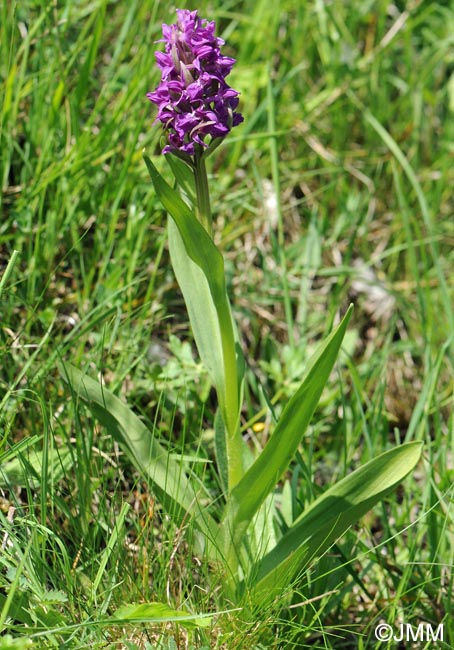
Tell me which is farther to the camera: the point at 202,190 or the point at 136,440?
the point at 136,440

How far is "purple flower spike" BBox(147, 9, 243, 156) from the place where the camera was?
1455 mm

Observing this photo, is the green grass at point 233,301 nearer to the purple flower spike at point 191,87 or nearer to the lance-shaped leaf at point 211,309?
the lance-shaped leaf at point 211,309

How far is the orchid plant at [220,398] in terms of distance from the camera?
147 cm

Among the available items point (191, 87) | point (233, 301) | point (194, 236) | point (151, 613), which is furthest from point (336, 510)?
point (233, 301)

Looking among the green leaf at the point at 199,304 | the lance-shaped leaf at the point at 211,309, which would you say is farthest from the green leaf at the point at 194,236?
the green leaf at the point at 199,304

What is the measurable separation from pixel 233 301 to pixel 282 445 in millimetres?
1307

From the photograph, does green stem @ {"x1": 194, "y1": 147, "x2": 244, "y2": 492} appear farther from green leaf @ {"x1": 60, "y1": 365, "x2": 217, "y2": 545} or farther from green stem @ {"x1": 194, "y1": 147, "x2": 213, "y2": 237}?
green leaf @ {"x1": 60, "y1": 365, "x2": 217, "y2": 545}

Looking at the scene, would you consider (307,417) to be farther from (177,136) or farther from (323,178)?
(323,178)

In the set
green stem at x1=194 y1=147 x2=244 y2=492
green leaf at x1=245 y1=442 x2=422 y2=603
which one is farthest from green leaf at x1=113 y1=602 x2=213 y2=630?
green stem at x1=194 y1=147 x2=244 y2=492

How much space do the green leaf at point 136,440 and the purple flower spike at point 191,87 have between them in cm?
57

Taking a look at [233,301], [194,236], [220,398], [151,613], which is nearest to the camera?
[151,613]

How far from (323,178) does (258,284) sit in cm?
66

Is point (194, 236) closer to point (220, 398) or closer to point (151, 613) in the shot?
point (220, 398)

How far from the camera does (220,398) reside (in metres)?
1.69
